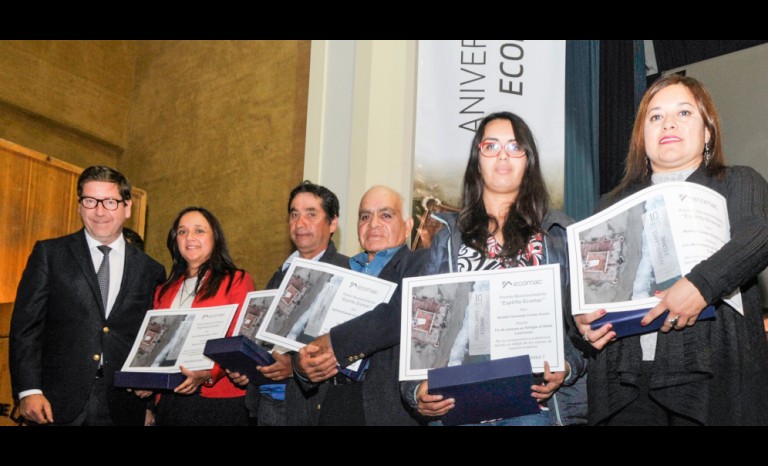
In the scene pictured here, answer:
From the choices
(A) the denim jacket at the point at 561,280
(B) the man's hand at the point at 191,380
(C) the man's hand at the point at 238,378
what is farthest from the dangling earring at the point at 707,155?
(B) the man's hand at the point at 191,380

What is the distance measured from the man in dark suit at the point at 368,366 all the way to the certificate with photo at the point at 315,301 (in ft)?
0.23

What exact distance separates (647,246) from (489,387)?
605 millimetres

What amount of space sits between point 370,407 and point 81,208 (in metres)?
1.77

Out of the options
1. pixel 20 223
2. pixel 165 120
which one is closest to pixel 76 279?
pixel 20 223

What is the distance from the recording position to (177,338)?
3.62 meters

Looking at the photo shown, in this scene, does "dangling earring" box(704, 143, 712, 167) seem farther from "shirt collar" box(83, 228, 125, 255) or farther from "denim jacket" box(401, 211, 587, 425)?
"shirt collar" box(83, 228, 125, 255)

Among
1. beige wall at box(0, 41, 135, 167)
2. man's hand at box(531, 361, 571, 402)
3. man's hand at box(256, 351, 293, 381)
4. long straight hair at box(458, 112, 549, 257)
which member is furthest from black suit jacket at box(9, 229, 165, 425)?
beige wall at box(0, 41, 135, 167)

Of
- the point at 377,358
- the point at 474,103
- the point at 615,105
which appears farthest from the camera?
the point at 615,105

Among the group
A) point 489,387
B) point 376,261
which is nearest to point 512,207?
point 489,387

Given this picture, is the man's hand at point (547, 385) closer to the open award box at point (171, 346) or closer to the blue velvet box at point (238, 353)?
the blue velvet box at point (238, 353)

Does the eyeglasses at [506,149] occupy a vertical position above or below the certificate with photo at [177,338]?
above

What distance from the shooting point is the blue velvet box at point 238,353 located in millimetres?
3186

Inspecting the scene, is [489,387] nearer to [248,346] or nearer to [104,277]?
[248,346]
